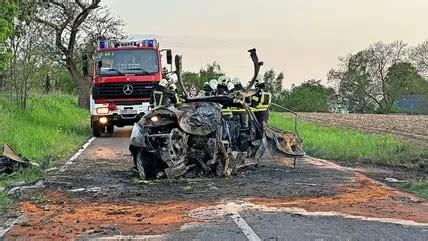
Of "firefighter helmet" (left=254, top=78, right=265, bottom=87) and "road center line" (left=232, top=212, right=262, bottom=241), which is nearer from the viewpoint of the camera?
"road center line" (left=232, top=212, right=262, bottom=241)

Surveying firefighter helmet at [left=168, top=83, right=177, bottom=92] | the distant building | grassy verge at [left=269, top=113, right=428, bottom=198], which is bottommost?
the distant building

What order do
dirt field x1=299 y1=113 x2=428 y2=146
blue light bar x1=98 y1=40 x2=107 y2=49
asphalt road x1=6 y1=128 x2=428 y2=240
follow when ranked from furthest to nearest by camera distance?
dirt field x1=299 y1=113 x2=428 y2=146 < blue light bar x1=98 y1=40 x2=107 y2=49 < asphalt road x1=6 y1=128 x2=428 y2=240

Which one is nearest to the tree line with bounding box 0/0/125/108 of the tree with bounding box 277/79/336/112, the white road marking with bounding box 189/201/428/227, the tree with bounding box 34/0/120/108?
the tree with bounding box 34/0/120/108

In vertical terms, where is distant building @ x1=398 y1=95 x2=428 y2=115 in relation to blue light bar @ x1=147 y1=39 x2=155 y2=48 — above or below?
below

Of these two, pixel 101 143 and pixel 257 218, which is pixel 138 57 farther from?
pixel 257 218

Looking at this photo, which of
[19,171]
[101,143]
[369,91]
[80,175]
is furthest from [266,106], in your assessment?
[369,91]

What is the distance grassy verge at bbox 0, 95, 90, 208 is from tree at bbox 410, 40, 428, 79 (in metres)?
43.4

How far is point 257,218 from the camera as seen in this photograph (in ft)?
28.3

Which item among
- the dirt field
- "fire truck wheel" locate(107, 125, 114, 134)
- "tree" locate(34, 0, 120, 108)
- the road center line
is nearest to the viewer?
the road center line

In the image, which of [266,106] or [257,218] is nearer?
[257,218]

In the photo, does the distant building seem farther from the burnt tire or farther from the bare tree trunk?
the burnt tire

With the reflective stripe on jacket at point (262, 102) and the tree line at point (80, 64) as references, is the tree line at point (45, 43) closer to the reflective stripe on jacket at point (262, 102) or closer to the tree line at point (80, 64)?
the tree line at point (80, 64)

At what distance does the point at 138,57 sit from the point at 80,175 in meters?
10.5

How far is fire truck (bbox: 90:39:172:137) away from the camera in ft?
75.3
